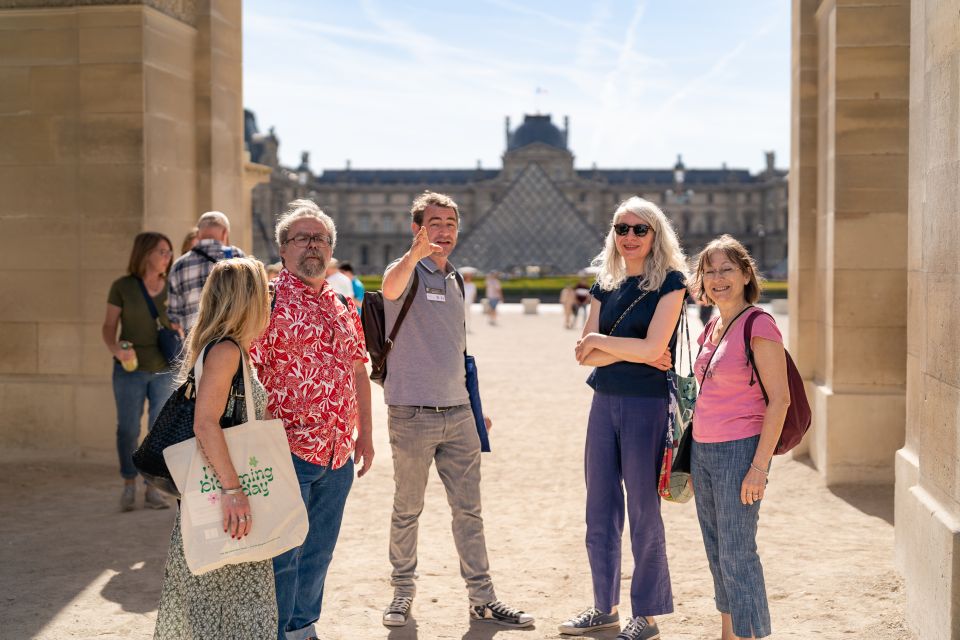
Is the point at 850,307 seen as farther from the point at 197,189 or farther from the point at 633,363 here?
the point at 197,189

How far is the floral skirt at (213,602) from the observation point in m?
2.74

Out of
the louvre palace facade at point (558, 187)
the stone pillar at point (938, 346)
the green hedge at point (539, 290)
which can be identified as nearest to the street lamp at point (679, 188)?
the louvre palace facade at point (558, 187)

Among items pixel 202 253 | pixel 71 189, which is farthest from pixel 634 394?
pixel 71 189

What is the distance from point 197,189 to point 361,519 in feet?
9.81

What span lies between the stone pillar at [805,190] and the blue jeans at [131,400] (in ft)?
14.1

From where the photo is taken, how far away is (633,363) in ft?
11.3

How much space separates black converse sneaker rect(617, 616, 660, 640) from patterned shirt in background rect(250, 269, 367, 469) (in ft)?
3.92

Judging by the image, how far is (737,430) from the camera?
3186 millimetres

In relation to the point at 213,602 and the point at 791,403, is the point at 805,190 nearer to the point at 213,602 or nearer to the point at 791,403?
the point at 791,403

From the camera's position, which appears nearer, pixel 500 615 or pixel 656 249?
pixel 656 249

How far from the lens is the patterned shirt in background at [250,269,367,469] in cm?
305

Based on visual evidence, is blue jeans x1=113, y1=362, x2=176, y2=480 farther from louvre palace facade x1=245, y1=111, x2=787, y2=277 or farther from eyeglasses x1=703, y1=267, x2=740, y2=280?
louvre palace facade x1=245, y1=111, x2=787, y2=277

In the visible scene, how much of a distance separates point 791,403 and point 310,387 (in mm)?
1550

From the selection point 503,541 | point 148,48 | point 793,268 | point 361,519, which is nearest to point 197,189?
point 148,48
